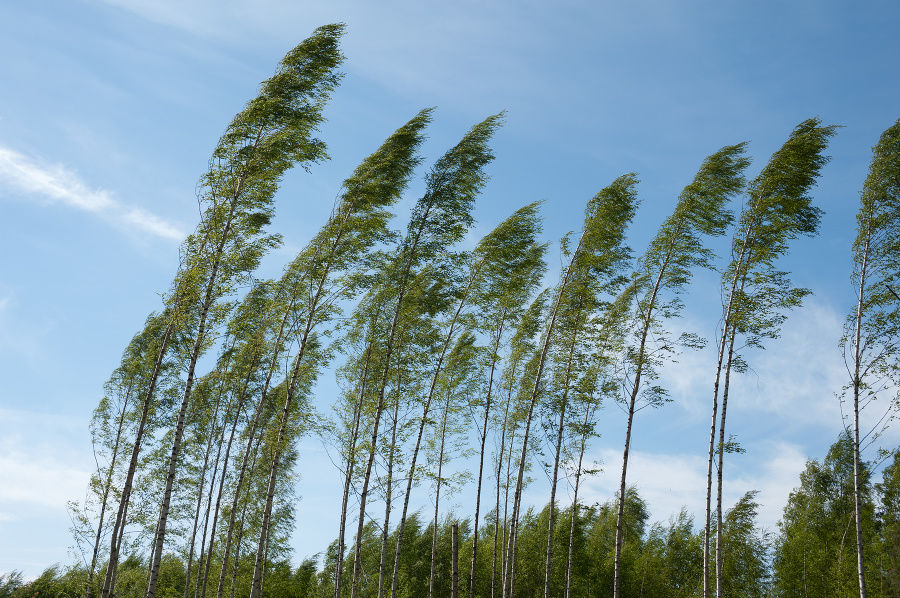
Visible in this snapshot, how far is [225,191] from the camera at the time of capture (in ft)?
41.8

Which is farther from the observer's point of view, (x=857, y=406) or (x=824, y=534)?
(x=824, y=534)

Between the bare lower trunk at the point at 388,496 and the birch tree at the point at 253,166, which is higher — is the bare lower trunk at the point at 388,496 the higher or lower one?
the lower one

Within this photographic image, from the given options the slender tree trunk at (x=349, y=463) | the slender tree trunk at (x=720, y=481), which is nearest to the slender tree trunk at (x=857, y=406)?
the slender tree trunk at (x=720, y=481)

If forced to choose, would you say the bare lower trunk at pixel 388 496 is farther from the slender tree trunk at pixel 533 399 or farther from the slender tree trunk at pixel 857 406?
the slender tree trunk at pixel 857 406

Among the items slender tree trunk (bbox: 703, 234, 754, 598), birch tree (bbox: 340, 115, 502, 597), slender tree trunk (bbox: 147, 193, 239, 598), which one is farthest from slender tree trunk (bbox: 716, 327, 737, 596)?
slender tree trunk (bbox: 147, 193, 239, 598)

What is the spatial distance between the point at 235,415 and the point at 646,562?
75.1 ft

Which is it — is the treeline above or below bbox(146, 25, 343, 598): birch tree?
below

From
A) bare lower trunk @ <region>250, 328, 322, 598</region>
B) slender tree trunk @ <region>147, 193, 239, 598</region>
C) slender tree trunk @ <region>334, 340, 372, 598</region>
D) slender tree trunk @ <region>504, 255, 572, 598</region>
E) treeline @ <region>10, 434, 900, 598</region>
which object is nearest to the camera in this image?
slender tree trunk @ <region>147, 193, 239, 598</region>

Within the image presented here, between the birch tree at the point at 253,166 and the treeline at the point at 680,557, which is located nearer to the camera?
A: the birch tree at the point at 253,166

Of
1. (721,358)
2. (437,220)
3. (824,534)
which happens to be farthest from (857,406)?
(824,534)

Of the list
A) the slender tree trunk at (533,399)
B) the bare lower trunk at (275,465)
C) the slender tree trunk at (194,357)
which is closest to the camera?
the slender tree trunk at (194,357)

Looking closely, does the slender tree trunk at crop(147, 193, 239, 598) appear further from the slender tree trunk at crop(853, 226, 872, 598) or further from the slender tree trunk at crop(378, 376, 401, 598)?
the slender tree trunk at crop(853, 226, 872, 598)

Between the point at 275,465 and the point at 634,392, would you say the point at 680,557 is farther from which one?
the point at 275,465

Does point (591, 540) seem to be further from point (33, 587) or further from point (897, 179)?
point (33, 587)
